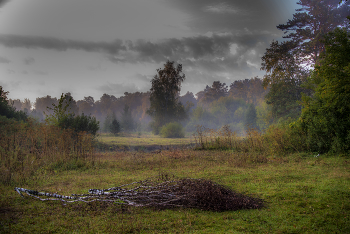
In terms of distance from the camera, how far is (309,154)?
12008 millimetres

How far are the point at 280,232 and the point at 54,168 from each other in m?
10.1

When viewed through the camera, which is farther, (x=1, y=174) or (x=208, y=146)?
(x=208, y=146)

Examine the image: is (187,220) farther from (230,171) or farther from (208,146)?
(208,146)

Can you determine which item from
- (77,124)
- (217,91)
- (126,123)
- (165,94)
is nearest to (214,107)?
(217,91)

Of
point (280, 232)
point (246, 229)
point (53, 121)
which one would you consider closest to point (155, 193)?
point (246, 229)

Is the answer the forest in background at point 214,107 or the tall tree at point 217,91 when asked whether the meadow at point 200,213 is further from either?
the tall tree at point 217,91

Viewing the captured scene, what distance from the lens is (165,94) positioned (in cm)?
4641

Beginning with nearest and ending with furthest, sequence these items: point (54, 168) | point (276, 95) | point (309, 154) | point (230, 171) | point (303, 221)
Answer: point (303, 221), point (230, 171), point (54, 168), point (309, 154), point (276, 95)

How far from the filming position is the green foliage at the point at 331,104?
29.9ft

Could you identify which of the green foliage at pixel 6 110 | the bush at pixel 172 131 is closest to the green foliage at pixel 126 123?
the bush at pixel 172 131

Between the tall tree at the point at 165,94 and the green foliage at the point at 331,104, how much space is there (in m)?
34.3

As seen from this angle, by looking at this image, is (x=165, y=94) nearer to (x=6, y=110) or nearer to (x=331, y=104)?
(x=6, y=110)

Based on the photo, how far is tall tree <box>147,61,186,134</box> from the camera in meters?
46.2

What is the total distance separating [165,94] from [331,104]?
123ft
